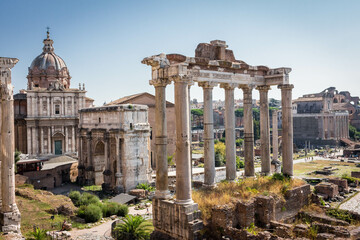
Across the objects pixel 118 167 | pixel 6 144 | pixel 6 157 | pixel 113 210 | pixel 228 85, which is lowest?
pixel 113 210

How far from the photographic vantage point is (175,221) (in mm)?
11344

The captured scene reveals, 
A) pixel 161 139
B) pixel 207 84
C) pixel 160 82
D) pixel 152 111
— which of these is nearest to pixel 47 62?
pixel 152 111

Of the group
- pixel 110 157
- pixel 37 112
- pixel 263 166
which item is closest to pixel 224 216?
pixel 263 166

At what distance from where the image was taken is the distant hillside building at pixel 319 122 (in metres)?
74.5

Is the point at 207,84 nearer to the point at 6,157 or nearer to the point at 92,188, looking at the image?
the point at 6,157

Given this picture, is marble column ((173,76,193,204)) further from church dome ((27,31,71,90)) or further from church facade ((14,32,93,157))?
church dome ((27,31,71,90))

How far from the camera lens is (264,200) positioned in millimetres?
12242

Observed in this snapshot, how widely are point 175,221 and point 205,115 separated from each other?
4449mm

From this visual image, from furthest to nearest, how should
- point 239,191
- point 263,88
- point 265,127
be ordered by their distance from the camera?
point 265,127, point 263,88, point 239,191

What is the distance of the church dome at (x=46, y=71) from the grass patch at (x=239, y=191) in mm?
32405

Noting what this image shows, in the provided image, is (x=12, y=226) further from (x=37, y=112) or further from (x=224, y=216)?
(x=37, y=112)

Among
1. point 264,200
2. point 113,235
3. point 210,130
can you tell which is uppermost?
point 210,130

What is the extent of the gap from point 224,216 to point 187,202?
4.27 feet

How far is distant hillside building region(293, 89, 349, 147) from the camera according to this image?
244 feet
